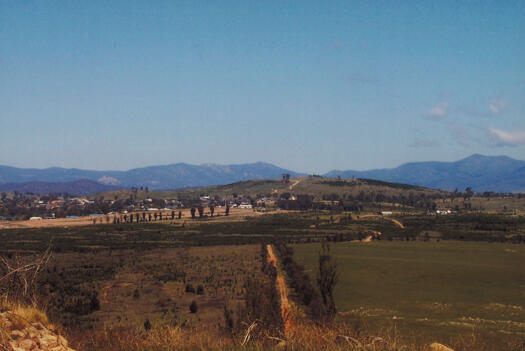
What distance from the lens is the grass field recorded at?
2782 cm

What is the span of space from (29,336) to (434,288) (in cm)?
4474

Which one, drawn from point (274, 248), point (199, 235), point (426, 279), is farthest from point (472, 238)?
point (199, 235)

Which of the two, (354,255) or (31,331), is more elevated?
(31,331)

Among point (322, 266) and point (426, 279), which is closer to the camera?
point (322, 266)

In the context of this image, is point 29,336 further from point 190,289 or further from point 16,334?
point 190,289

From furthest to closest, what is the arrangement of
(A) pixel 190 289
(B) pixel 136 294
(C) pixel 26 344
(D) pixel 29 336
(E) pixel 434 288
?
(E) pixel 434 288
(A) pixel 190 289
(B) pixel 136 294
(D) pixel 29 336
(C) pixel 26 344

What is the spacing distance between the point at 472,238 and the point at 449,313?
216ft

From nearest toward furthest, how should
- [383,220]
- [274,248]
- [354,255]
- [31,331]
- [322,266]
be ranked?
[31,331] → [322,266] → [354,255] → [274,248] → [383,220]

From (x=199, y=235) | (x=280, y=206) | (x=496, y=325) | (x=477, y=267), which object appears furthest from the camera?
(x=280, y=206)

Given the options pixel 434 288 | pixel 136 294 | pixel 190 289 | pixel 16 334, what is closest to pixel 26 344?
pixel 16 334

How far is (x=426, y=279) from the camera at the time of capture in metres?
51.9

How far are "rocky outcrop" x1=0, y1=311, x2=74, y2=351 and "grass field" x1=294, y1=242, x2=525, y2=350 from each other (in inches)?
404

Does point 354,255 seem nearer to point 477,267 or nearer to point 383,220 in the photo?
point 477,267

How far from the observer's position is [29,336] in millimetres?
8891
